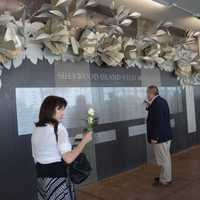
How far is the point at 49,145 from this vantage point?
2064mm

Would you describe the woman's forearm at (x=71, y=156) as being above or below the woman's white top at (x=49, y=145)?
below

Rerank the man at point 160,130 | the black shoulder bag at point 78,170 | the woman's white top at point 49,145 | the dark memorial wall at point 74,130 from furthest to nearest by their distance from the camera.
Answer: the man at point 160,130, the dark memorial wall at point 74,130, the black shoulder bag at point 78,170, the woman's white top at point 49,145

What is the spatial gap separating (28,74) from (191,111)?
15.2 feet

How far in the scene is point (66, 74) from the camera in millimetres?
4188

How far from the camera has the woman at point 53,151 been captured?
2070 millimetres

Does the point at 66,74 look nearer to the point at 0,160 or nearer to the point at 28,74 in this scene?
the point at 28,74

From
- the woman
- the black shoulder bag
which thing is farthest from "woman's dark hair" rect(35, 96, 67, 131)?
the black shoulder bag

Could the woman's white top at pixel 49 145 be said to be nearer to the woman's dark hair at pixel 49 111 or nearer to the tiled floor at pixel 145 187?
the woman's dark hair at pixel 49 111

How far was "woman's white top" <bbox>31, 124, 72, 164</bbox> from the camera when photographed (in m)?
2.06

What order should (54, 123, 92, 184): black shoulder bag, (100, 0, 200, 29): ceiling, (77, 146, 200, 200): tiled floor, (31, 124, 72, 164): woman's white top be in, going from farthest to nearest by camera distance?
(100, 0, 200, 29): ceiling < (77, 146, 200, 200): tiled floor < (54, 123, 92, 184): black shoulder bag < (31, 124, 72, 164): woman's white top

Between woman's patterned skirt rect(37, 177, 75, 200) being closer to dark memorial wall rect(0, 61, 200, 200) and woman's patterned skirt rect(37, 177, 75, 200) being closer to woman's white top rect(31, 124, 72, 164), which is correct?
woman's white top rect(31, 124, 72, 164)

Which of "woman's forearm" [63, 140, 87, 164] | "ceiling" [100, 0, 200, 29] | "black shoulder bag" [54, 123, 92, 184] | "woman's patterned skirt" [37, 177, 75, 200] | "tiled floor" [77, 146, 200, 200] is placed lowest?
"tiled floor" [77, 146, 200, 200]

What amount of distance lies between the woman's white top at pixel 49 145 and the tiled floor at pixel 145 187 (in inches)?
78.3

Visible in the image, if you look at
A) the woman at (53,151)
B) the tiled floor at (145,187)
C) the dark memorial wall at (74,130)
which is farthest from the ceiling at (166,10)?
the woman at (53,151)
